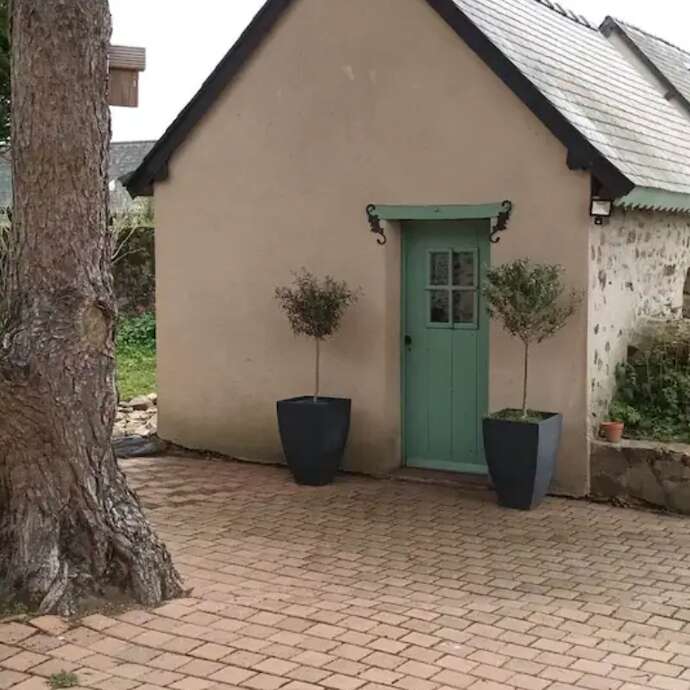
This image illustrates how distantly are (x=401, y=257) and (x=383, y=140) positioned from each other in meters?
1.05

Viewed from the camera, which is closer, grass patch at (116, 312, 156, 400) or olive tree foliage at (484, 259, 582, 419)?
olive tree foliage at (484, 259, 582, 419)

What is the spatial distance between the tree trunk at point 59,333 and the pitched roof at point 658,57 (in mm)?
9001

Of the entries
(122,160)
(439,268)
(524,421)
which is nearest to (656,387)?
(524,421)

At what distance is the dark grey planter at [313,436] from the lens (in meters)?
8.97

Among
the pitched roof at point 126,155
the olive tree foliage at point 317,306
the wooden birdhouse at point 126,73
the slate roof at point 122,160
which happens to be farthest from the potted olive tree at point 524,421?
the pitched roof at point 126,155

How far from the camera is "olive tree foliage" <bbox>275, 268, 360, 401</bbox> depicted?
9000mm

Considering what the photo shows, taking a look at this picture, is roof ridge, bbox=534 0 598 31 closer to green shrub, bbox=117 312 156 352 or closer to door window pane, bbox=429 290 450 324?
door window pane, bbox=429 290 450 324

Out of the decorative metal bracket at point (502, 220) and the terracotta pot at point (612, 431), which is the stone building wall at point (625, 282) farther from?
the decorative metal bracket at point (502, 220)

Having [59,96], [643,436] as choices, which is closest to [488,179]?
[643,436]

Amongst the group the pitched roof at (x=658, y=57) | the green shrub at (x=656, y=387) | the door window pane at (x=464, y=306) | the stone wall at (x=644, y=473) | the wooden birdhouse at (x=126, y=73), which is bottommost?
the stone wall at (x=644, y=473)

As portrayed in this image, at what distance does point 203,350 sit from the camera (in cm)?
1045

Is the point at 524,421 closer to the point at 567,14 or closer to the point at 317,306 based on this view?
the point at 317,306

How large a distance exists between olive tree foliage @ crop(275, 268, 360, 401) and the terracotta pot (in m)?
2.44

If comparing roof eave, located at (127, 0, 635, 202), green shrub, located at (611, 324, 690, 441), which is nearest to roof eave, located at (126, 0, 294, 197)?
roof eave, located at (127, 0, 635, 202)
